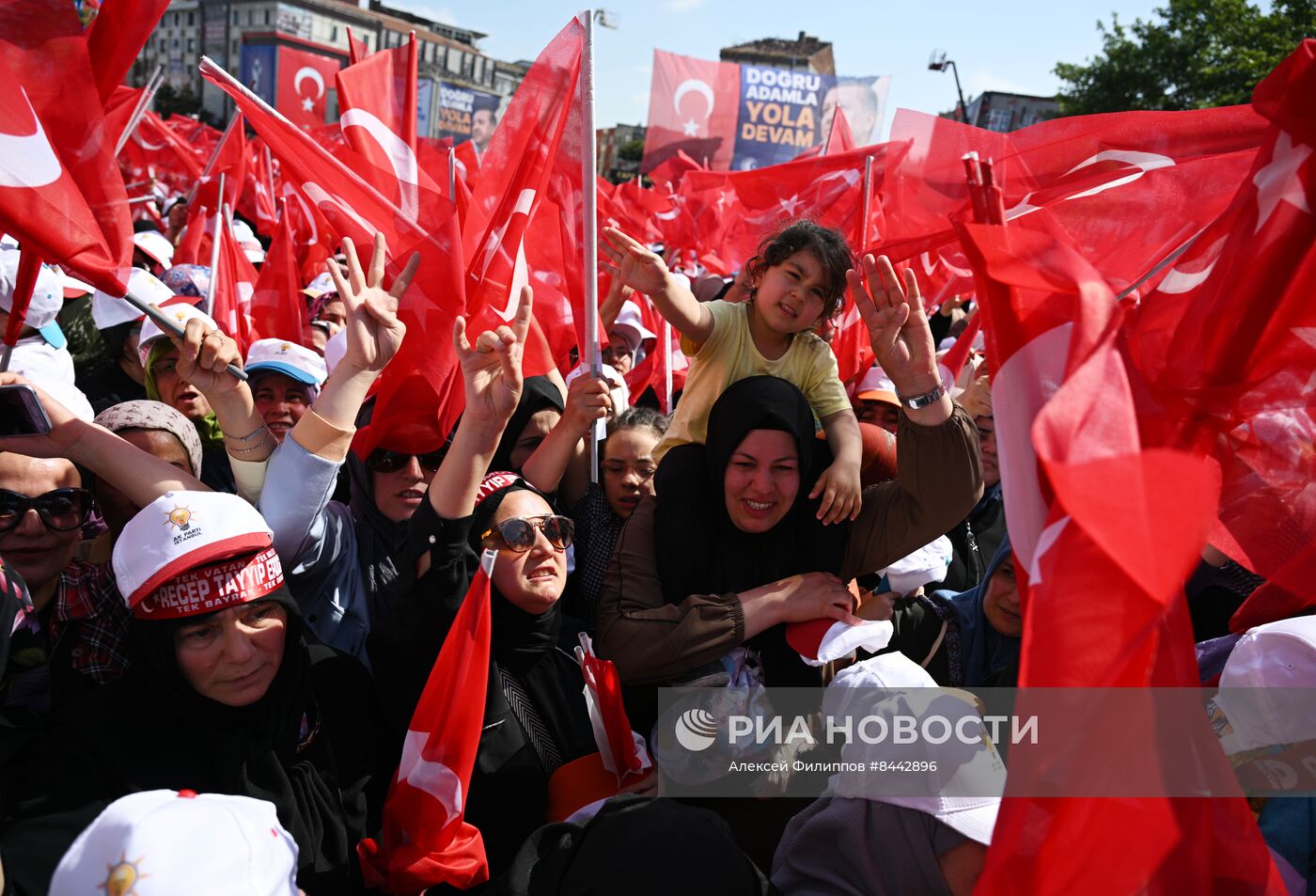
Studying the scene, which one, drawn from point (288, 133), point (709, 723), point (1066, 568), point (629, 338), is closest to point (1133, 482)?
point (1066, 568)

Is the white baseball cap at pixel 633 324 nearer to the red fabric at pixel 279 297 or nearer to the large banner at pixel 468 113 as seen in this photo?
the red fabric at pixel 279 297

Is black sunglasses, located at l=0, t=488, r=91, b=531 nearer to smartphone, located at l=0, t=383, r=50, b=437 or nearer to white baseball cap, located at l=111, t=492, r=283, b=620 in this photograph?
smartphone, located at l=0, t=383, r=50, b=437

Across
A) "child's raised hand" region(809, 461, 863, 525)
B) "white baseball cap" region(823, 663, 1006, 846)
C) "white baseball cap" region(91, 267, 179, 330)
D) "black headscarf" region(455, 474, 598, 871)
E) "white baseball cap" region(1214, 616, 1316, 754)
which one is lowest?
"black headscarf" region(455, 474, 598, 871)

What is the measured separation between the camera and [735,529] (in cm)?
266

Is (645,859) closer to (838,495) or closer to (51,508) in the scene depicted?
(838,495)

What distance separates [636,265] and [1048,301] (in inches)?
63.7

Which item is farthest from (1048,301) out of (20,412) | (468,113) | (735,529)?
(468,113)

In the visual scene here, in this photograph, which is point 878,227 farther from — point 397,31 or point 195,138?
point 397,31

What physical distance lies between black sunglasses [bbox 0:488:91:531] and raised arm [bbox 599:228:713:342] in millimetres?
1580

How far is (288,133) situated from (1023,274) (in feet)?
7.83

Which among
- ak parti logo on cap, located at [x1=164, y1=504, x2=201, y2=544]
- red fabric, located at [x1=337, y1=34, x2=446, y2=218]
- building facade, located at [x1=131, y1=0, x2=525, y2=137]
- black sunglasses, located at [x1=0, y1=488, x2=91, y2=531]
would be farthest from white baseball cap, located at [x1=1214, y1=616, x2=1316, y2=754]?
building facade, located at [x1=131, y1=0, x2=525, y2=137]

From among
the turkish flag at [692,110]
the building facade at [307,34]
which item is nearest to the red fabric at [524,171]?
the turkish flag at [692,110]

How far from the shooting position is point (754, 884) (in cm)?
166

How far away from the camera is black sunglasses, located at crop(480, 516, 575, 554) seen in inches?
95.5
